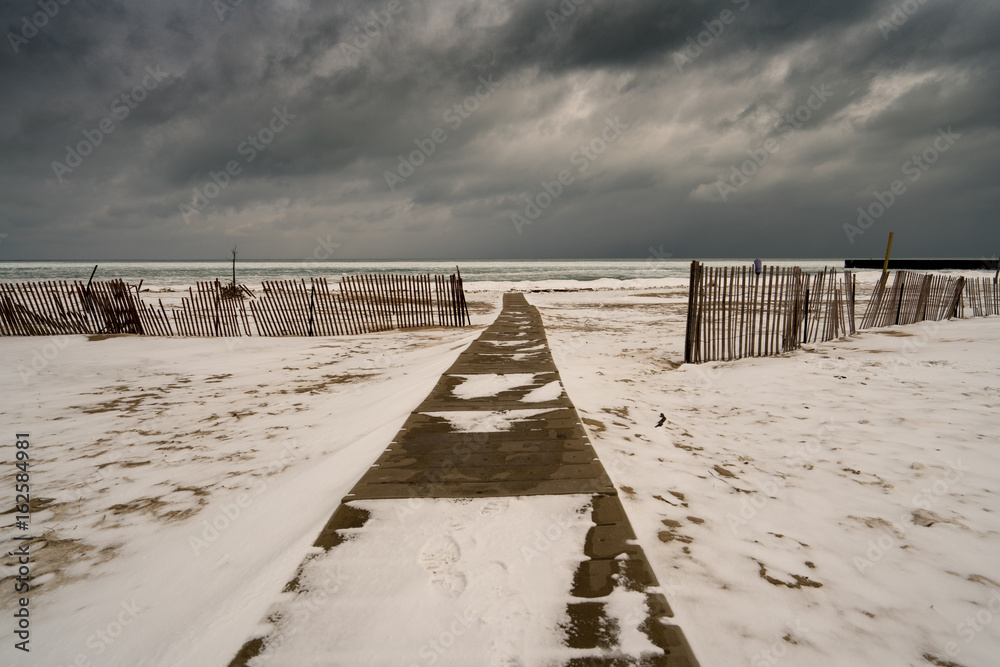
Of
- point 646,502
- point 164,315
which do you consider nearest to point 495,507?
point 646,502

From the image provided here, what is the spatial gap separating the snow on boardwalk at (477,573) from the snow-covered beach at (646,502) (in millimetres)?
26

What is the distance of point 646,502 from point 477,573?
1275 millimetres

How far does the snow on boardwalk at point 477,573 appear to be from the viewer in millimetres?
1245

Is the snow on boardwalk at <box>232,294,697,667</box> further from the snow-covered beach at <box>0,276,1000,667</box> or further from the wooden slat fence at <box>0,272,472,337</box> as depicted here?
the wooden slat fence at <box>0,272,472,337</box>

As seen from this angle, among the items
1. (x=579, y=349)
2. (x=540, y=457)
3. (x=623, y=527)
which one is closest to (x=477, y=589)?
(x=623, y=527)

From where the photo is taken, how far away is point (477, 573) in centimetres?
158

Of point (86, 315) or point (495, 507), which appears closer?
point (495, 507)

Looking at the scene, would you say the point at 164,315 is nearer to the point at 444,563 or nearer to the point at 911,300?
the point at 444,563

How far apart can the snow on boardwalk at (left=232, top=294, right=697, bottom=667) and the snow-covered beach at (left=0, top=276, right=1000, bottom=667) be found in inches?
1.0

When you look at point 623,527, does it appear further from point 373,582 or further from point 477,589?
point 373,582

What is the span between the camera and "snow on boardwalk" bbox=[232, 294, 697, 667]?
49.0 inches

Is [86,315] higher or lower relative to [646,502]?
higher

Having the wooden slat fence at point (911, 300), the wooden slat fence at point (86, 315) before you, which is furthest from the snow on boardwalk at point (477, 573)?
the wooden slat fence at point (86, 315)

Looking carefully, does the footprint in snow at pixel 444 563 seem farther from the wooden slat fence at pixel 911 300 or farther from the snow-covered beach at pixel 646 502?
the wooden slat fence at pixel 911 300
